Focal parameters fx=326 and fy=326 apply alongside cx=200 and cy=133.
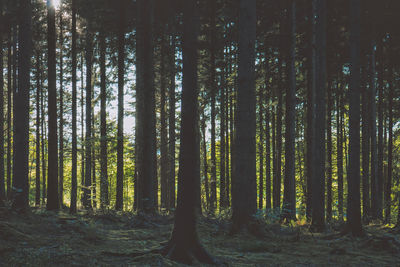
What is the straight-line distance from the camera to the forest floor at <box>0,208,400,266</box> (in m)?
5.63

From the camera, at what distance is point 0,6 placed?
1477cm

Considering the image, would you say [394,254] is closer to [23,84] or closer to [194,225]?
[194,225]

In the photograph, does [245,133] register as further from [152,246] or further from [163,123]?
[163,123]

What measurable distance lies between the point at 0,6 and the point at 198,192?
12358 mm

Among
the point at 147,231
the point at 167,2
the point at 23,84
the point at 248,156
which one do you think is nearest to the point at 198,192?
the point at 147,231

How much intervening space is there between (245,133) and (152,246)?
4035 mm

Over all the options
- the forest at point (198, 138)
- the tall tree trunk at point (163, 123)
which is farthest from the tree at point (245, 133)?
the tall tree trunk at point (163, 123)

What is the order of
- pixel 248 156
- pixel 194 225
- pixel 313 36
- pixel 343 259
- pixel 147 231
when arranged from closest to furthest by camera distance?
pixel 194 225 → pixel 343 259 → pixel 248 156 → pixel 147 231 → pixel 313 36

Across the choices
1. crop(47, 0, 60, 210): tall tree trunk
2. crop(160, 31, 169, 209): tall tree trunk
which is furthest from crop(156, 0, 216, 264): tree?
crop(160, 31, 169, 209): tall tree trunk

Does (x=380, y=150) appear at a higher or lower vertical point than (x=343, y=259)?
higher

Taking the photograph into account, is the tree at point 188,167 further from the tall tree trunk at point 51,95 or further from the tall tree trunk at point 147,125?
the tall tree trunk at point 51,95

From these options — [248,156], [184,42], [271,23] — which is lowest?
[248,156]

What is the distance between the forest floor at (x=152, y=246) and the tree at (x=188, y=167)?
52 centimetres

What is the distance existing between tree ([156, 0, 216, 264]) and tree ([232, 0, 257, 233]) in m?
3.12
